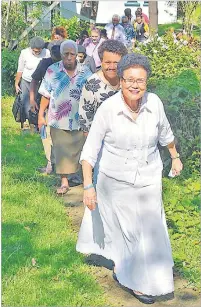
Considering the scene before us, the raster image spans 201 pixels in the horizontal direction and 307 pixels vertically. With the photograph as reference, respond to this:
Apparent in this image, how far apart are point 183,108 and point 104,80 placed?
92.2 inches

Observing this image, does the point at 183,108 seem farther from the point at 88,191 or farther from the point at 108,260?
the point at 88,191

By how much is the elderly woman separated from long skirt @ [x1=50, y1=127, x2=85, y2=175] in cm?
266

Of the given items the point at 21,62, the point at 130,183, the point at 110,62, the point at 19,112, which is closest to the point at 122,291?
the point at 130,183

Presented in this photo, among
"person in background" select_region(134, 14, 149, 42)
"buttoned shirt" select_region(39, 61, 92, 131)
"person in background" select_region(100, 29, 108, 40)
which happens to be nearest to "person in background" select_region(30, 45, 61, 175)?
"buttoned shirt" select_region(39, 61, 92, 131)

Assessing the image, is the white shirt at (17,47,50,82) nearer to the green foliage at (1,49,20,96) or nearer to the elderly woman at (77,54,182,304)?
the green foliage at (1,49,20,96)

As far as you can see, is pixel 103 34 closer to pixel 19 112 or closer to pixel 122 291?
pixel 19 112

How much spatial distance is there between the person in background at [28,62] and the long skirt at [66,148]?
3.33m

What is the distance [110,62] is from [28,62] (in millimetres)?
5670

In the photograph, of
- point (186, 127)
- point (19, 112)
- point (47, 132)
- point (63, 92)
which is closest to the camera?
point (63, 92)

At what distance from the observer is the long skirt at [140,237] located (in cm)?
483

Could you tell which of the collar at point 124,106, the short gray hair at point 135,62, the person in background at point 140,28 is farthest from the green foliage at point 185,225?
the person in background at point 140,28

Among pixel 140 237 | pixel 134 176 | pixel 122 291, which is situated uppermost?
pixel 134 176

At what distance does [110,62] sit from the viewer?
5.50 meters

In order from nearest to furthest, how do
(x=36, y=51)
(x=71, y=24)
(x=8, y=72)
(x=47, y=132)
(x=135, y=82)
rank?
(x=135, y=82) < (x=47, y=132) < (x=36, y=51) < (x=8, y=72) < (x=71, y=24)
